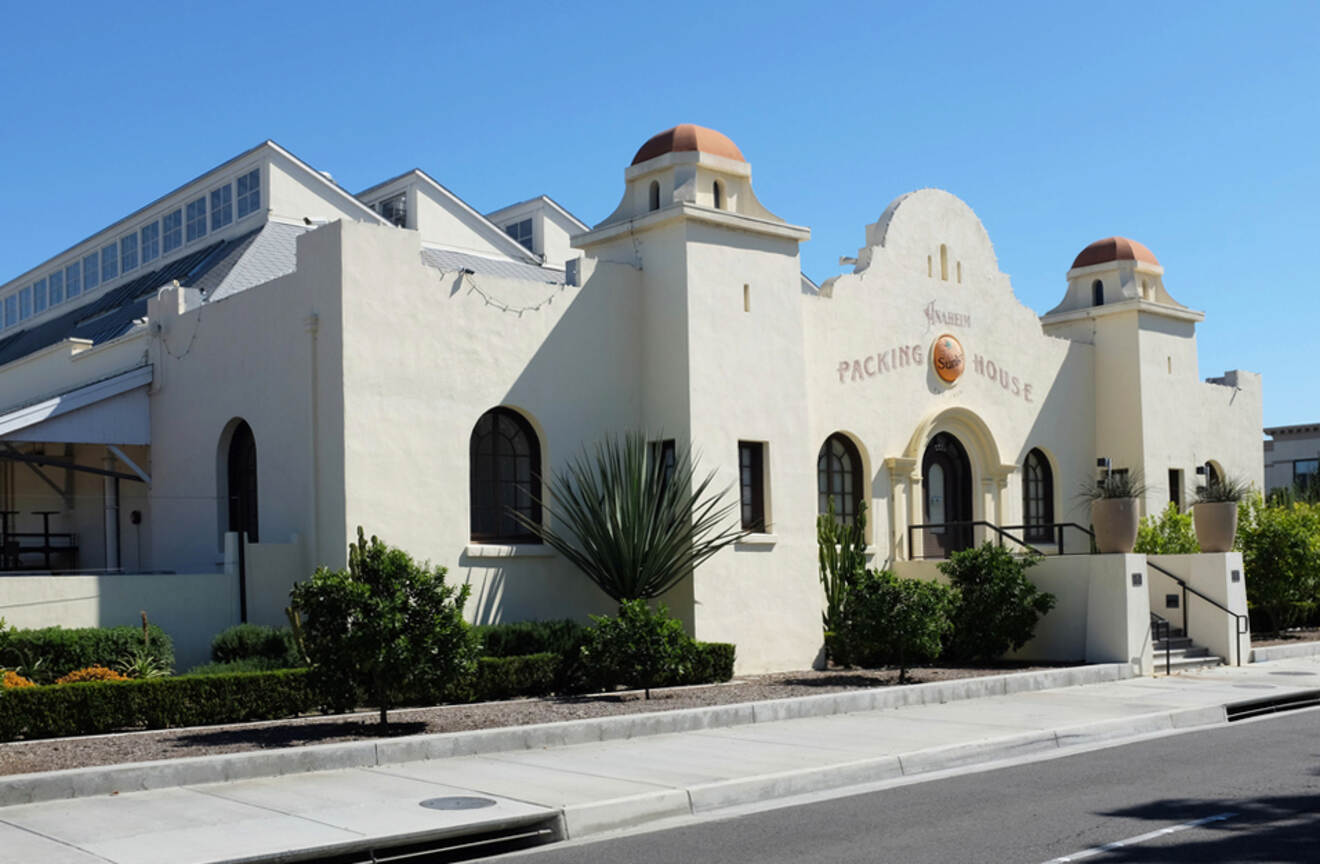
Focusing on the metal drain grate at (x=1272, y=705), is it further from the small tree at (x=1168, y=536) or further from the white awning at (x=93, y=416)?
the white awning at (x=93, y=416)

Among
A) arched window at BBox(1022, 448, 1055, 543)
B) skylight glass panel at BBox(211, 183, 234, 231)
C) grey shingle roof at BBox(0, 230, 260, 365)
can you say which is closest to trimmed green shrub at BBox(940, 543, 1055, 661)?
arched window at BBox(1022, 448, 1055, 543)

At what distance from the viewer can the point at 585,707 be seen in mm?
15344

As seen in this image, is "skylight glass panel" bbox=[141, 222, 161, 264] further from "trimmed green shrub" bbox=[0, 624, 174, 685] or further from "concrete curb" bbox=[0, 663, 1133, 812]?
"concrete curb" bbox=[0, 663, 1133, 812]

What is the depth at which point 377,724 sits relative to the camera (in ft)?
45.4

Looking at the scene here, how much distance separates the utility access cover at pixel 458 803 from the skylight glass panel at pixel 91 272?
2488 centimetres

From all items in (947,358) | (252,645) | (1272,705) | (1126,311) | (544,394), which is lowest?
(1272,705)

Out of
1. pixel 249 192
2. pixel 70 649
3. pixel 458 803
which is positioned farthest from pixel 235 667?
pixel 249 192

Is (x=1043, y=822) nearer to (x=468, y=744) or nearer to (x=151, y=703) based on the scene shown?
(x=468, y=744)

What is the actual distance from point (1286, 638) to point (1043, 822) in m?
19.1

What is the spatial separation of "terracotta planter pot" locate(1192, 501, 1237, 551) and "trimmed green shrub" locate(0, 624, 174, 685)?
16950 millimetres

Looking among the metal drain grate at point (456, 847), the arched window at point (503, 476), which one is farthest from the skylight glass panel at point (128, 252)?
the metal drain grate at point (456, 847)

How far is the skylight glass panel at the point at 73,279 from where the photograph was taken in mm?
32500

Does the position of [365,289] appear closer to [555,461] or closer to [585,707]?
[555,461]

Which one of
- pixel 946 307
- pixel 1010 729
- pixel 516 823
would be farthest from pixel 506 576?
pixel 946 307
